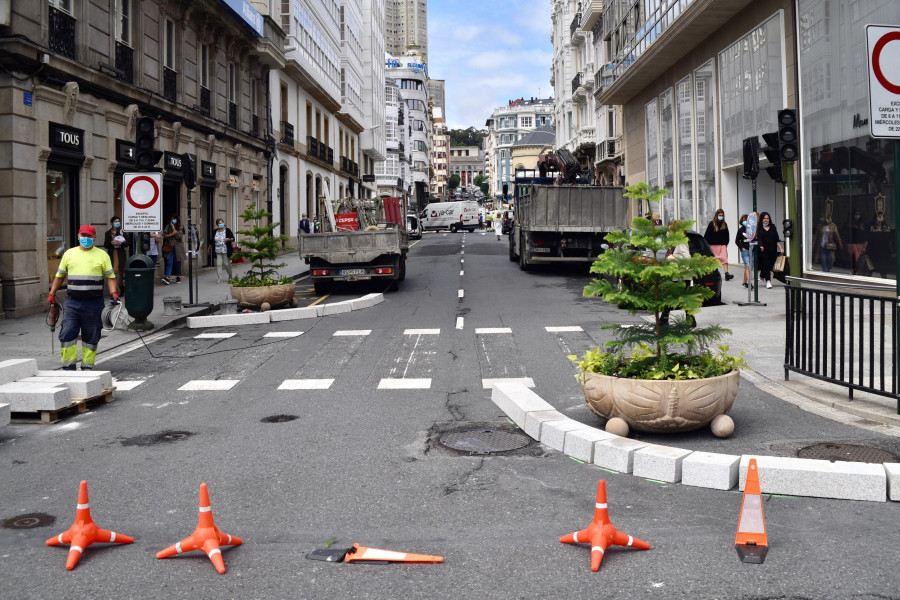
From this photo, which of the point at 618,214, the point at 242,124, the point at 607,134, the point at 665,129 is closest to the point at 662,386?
the point at 618,214

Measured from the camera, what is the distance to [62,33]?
17547mm

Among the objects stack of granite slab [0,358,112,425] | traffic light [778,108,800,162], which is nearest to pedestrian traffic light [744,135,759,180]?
traffic light [778,108,800,162]

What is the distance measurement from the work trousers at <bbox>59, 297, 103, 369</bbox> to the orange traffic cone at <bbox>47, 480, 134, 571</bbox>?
230 inches

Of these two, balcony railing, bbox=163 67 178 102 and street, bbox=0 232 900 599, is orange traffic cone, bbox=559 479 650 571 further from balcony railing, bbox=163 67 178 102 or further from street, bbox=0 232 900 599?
balcony railing, bbox=163 67 178 102

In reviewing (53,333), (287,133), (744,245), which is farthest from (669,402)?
(287,133)

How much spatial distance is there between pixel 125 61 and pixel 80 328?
42.9 feet

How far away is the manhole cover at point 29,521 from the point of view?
5.12 m

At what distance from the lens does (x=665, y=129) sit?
30.9m

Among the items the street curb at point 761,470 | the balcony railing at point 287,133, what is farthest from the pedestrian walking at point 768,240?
the balcony railing at point 287,133

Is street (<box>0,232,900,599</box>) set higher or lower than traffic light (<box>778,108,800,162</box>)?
lower

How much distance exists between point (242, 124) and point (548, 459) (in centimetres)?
2803

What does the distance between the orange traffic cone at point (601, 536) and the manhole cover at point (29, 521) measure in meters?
3.27

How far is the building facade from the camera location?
52.4 feet

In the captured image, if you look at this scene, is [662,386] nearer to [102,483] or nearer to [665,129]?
[102,483]
